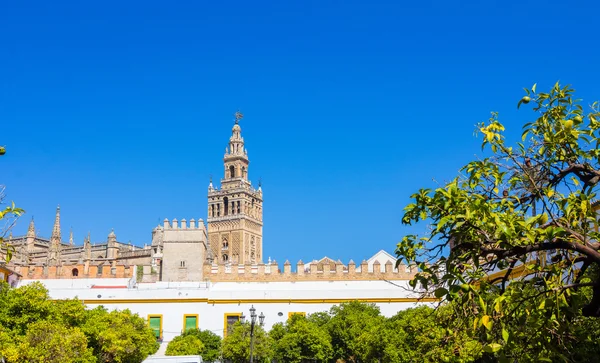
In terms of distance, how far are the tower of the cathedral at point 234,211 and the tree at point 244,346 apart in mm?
45681

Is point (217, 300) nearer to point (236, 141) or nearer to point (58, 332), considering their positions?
point (58, 332)

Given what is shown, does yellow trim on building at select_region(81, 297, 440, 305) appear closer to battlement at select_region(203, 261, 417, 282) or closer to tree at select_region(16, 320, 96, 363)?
battlement at select_region(203, 261, 417, 282)

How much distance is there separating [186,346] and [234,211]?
47934mm

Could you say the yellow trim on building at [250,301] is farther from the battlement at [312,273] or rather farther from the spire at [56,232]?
the spire at [56,232]

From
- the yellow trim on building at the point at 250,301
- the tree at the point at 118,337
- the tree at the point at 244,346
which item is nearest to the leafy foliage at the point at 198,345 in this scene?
the tree at the point at 118,337

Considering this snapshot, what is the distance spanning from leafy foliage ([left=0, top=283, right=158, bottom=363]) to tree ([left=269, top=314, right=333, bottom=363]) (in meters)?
5.17

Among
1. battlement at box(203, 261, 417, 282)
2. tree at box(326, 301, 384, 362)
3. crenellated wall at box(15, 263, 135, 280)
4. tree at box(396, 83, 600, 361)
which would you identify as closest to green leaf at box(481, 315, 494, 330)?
tree at box(396, 83, 600, 361)

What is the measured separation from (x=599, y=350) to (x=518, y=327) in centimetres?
104

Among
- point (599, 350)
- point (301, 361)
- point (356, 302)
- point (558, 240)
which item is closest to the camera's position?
point (558, 240)

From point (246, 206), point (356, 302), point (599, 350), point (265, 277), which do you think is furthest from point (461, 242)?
point (246, 206)

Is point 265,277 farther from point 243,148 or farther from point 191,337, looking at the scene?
point 243,148

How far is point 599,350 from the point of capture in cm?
618

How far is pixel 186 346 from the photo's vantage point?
26375mm

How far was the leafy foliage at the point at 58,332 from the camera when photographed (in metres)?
17.3
